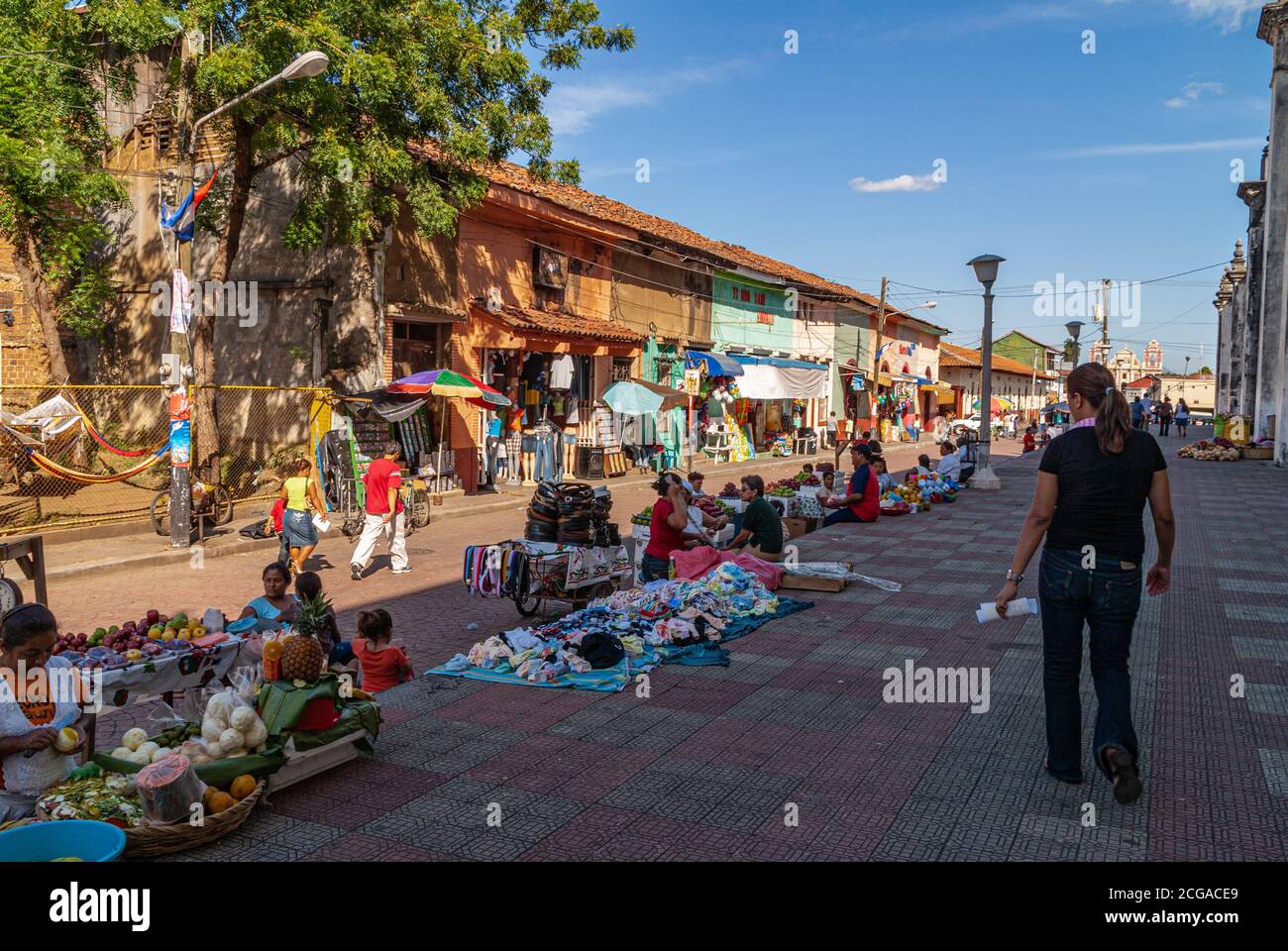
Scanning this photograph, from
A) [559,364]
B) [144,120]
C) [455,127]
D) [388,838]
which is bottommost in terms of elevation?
[388,838]

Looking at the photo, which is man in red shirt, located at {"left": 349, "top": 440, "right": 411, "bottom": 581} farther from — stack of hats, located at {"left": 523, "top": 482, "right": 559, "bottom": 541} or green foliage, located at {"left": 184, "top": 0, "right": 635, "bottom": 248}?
green foliage, located at {"left": 184, "top": 0, "right": 635, "bottom": 248}

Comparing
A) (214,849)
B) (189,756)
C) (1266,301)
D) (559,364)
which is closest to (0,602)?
(189,756)

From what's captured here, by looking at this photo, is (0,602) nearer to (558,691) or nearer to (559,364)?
(558,691)

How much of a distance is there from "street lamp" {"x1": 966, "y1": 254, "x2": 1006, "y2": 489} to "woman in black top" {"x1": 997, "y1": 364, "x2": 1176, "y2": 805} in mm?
15149

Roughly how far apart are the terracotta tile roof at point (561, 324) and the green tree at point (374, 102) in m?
3.09

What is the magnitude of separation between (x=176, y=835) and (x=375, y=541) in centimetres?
776

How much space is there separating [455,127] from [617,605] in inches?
435

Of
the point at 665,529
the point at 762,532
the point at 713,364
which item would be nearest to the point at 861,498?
the point at 762,532

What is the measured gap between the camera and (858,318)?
45.3 meters

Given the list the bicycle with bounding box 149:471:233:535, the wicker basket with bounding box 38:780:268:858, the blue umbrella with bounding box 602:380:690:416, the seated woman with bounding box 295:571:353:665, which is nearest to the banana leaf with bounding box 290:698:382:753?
the wicker basket with bounding box 38:780:268:858

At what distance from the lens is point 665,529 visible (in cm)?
991

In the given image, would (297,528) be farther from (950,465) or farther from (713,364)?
(713,364)

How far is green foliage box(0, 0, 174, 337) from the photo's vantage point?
13.5 metres

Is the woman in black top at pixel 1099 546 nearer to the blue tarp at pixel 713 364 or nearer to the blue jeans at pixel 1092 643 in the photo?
the blue jeans at pixel 1092 643
